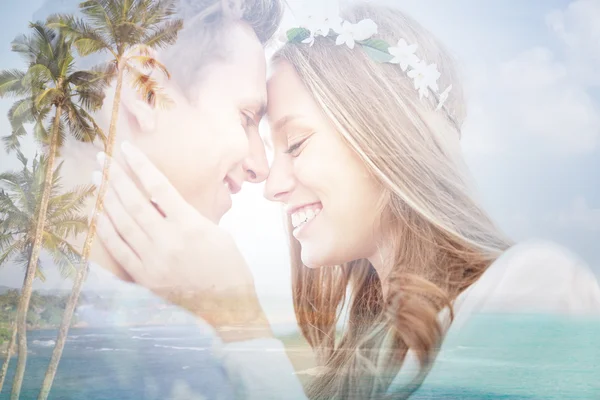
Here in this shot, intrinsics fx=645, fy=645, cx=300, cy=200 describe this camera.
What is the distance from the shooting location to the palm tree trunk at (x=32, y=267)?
391cm

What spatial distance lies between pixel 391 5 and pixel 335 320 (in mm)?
1973

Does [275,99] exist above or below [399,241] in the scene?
above

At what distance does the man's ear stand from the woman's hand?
237 mm

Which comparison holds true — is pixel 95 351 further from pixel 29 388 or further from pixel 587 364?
pixel 587 364

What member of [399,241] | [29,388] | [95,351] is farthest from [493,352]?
[29,388]

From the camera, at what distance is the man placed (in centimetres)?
387

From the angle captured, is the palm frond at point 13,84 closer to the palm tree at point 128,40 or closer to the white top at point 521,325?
the palm tree at point 128,40

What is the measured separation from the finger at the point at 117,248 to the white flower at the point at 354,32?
1.77m

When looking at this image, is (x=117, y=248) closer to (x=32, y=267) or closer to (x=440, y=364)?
(x=32, y=267)

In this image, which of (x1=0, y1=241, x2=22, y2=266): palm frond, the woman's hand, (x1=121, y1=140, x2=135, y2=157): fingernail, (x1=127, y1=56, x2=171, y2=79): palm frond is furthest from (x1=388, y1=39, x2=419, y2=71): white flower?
(x1=0, y1=241, x2=22, y2=266): palm frond

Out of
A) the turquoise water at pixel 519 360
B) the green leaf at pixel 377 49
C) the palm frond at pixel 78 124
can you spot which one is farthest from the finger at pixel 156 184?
the turquoise water at pixel 519 360

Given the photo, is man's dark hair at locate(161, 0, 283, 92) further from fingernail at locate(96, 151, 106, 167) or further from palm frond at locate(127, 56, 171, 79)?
fingernail at locate(96, 151, 106, 167)

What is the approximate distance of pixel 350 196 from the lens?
3770mm

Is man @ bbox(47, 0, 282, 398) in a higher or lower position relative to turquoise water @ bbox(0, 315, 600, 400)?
higher
